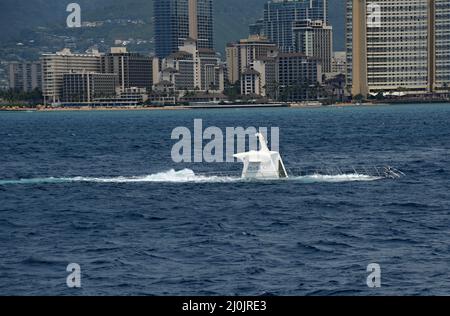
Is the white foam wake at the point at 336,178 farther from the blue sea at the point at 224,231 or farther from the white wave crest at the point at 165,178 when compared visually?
the white wave crest at the point at 165,178

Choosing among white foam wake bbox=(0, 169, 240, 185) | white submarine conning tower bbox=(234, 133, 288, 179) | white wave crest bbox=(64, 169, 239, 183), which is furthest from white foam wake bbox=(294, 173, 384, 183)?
white wave crest bbox=(64, 169, 239, 183)

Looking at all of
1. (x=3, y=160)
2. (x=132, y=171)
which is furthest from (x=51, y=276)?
(x=3, y=160)

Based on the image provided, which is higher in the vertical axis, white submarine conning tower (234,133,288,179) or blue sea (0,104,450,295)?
white submarine conning tower (234,133,288,179)

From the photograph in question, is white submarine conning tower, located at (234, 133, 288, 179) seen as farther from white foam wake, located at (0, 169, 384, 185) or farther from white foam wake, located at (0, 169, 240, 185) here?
white foam wake, located at (0, 169, 240, 185)

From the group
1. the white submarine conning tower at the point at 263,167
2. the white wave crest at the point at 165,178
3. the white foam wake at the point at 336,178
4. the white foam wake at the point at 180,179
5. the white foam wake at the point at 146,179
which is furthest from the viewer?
the white foam wake at the point at 146,179

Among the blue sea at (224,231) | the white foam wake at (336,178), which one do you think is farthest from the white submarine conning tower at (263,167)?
the white foam wake at (336,178)

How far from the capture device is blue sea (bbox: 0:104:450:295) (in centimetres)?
3809

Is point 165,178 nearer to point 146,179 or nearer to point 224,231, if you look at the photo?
point 146,179

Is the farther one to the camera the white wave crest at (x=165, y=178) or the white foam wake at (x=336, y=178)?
the white wave crest at (x=165, y=178)

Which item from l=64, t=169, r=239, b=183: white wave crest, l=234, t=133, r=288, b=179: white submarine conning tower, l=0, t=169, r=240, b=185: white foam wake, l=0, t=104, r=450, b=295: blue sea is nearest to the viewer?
l=0, t=104, r=450, b=295: blue sea

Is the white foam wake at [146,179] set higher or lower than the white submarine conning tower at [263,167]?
lower

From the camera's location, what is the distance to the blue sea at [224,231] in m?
38.1

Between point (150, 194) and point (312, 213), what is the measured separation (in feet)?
49.0

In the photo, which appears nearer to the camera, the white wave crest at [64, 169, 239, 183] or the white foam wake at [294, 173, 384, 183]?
the white foam wake at [294, 173, 384, 183]
